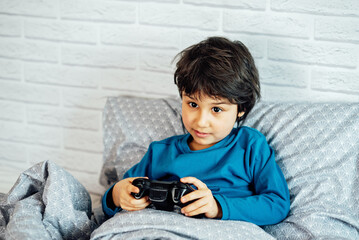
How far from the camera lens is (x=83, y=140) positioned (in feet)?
6.15

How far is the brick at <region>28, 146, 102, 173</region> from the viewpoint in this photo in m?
1.89

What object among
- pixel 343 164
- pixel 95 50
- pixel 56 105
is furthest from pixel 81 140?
pixel 343 164

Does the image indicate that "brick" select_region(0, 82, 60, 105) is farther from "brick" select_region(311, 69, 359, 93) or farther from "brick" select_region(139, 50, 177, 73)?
"brick" select_region(311, 69, 359, 93)

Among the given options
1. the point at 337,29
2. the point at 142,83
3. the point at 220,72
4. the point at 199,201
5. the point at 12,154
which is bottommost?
the point at 12,154

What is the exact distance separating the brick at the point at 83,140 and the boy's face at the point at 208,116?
0.71 meters

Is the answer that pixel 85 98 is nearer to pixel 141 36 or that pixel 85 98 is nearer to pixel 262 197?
pixel 141 36

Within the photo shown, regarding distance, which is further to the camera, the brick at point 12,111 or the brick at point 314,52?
the brick at point 12,111

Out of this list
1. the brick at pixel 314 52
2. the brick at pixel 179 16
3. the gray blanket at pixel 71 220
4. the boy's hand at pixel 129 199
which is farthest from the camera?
the brick at pixel 179 16

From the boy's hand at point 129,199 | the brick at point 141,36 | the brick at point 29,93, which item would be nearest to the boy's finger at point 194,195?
the boy's hand at point 129,199

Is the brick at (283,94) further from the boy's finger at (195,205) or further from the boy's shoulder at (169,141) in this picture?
the boy's finger at (195,205)

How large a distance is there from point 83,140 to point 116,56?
1.32ft

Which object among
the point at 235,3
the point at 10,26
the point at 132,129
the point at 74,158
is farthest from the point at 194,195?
the point at 10,26

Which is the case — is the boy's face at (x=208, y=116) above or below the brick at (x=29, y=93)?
above

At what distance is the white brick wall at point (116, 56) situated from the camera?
146 centimetres
